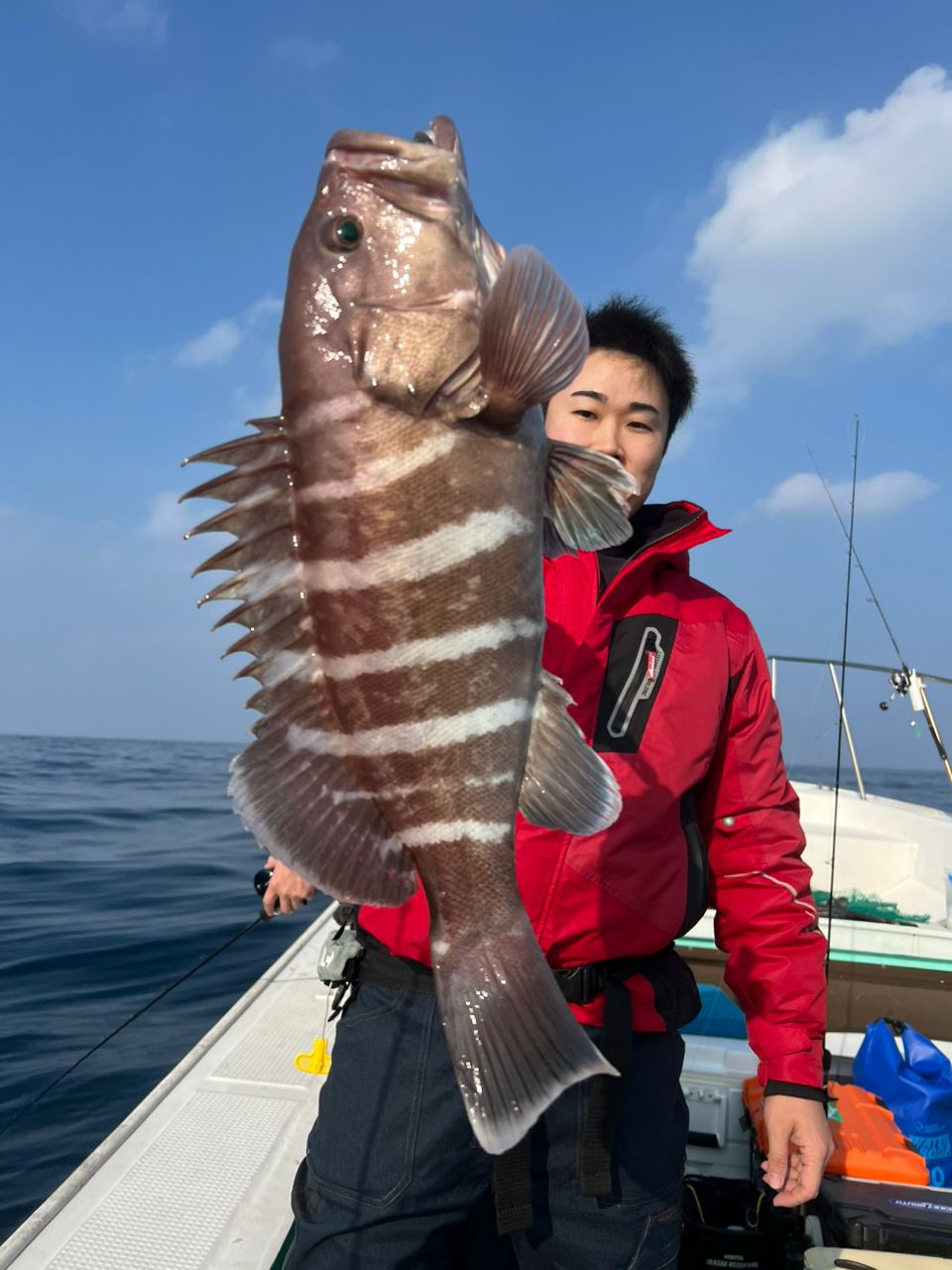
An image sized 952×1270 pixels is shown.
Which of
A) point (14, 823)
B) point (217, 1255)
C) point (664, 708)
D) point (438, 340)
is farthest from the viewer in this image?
point (14, 823)

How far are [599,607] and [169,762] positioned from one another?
107 feet

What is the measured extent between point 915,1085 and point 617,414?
10.5 ft

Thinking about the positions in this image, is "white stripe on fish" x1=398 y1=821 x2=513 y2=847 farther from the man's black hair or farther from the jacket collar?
the man's black hair

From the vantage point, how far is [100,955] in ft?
26.3

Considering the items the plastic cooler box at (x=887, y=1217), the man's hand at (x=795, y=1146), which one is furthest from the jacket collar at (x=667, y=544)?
the plastic cooler box at (x=887, y=1217)

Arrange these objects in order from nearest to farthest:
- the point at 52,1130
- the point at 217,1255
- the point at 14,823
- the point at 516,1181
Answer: the point at 516,1181 → the point at 217,1255 → the point at 52,1130 → the point at 14,823

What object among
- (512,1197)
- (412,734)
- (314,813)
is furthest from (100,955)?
(412,734)

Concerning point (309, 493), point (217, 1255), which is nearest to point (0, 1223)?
point (217, 1255)

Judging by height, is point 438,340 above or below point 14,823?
above

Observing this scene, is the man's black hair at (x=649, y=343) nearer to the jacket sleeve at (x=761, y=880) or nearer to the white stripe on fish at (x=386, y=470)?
the jacket sleeve at (x=761, y=880)

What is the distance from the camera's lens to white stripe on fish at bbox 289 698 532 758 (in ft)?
4.59

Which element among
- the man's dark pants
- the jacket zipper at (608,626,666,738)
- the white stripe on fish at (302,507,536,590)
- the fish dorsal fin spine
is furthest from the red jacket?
the white stripe on fish at (302,507,536,590)

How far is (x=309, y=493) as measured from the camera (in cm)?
136

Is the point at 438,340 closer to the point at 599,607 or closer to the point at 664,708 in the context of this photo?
the point at 599,607
